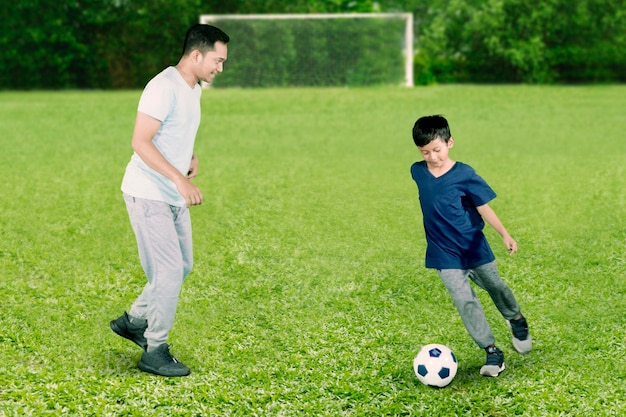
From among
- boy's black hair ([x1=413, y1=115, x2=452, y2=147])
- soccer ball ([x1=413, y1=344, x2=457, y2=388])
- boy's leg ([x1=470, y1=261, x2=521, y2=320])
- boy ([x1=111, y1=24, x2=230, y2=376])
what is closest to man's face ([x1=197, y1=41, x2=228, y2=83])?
boy ([x1=111, y1=24, x2=230, y2=376])

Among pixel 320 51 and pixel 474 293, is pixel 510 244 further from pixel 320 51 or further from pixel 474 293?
pixel 320 51

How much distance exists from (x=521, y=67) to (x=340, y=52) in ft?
24.7

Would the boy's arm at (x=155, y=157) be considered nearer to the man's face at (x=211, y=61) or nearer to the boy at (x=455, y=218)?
the man's face at (x=211, y=61)

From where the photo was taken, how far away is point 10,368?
6.20 metres

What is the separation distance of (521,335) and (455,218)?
1182 millimetres

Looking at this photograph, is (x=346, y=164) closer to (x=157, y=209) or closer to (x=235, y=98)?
(x=157, y=209)

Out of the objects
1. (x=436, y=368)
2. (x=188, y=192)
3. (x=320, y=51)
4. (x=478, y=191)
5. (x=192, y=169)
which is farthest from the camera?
(x=320, y=51)

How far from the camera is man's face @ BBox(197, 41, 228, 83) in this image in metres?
5.70

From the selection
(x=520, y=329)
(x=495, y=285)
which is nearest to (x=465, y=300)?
(x=495, y=285)

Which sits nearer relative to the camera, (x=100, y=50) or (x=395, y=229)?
(x=395, y=229)

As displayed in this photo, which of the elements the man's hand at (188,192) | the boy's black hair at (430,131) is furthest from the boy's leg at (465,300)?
the man's hand at (188,192)

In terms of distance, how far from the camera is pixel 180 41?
36.0m

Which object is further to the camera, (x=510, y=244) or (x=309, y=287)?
(x=309, y=287)

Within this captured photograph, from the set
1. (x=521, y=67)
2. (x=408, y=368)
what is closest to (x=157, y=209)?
(x=408, y=368)
